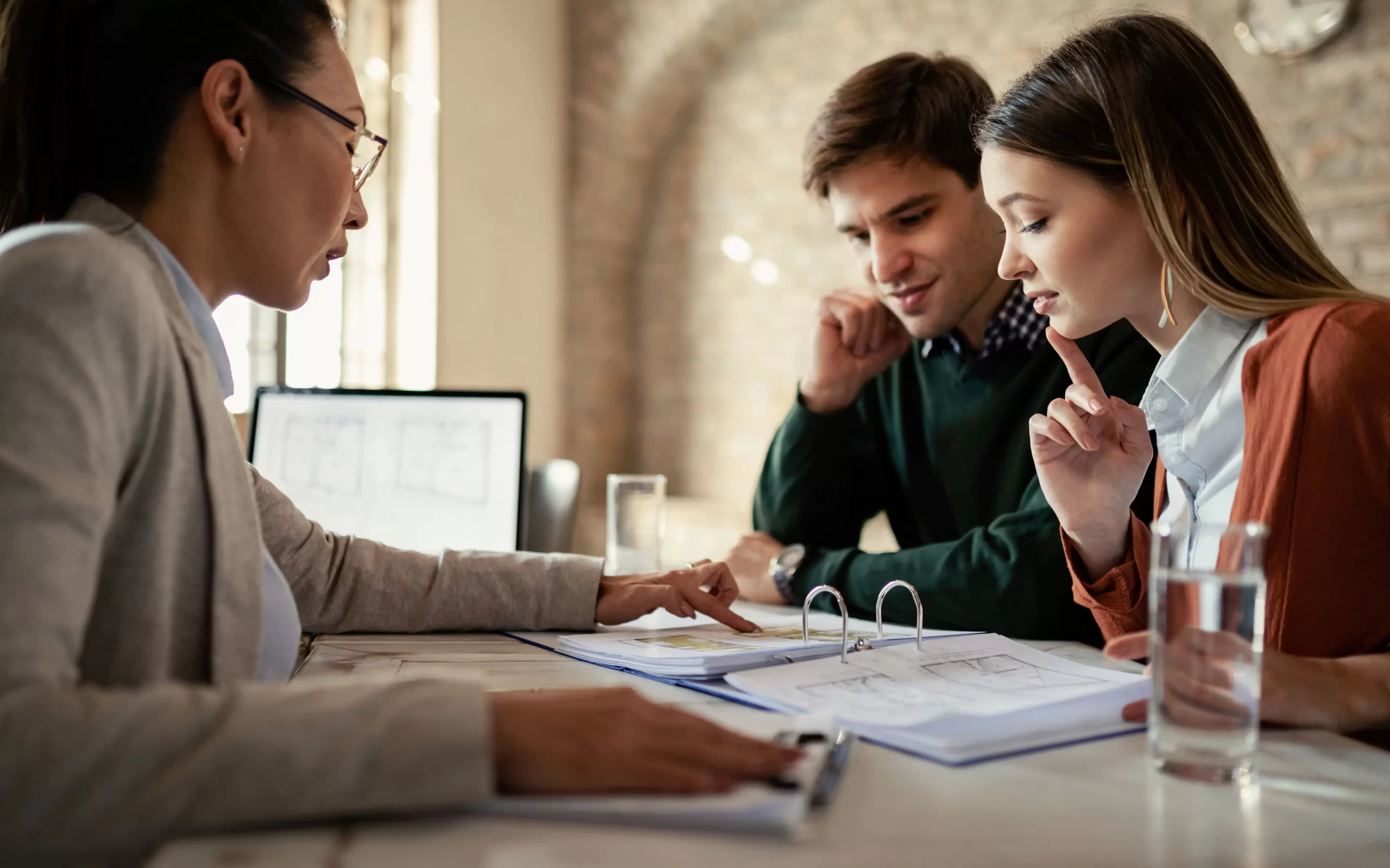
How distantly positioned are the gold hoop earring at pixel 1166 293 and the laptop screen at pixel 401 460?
1274mm

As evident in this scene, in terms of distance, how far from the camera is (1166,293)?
131 centimetres

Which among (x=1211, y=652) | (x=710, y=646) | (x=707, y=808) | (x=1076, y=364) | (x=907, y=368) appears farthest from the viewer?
(x=907, y=368)

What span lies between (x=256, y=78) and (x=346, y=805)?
27.8 inches

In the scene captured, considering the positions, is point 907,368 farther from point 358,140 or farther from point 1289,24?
point 1289,24

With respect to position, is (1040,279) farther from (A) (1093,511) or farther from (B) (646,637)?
(B) (646,637)

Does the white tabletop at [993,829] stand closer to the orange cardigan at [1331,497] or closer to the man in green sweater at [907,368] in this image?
the orange cardigan at [1331,497]

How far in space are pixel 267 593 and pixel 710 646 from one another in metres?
0.48

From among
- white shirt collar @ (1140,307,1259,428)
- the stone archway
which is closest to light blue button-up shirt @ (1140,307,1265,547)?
white shirt collar @ (1140,307,1259,428)

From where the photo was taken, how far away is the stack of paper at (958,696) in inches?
34.1

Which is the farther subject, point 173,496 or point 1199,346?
point 1199,346

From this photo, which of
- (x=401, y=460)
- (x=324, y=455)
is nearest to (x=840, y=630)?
(x=401, y=460)

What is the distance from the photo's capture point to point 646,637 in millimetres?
1341

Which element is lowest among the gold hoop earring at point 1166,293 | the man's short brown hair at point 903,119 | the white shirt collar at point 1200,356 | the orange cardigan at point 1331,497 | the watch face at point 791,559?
the watch face at point 791,559

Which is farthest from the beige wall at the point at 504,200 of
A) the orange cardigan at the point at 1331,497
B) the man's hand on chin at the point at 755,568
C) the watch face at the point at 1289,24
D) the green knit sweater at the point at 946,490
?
the orange cardigan at the point at 1331,497
